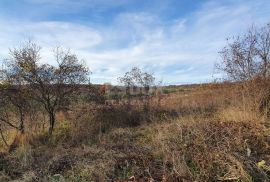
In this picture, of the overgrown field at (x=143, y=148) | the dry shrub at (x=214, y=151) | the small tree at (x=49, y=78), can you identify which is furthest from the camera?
the small tree at (x=49, y=78)

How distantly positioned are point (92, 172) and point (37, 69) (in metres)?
6.84

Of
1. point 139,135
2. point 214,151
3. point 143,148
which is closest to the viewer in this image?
point 214,151

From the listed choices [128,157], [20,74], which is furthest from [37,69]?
[128,157]

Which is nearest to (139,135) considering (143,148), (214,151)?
(143,148)

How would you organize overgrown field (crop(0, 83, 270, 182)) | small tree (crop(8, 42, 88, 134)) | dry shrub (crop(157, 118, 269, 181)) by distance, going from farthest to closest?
small tree (crop(8, 42, 88, 134))
overgrown field (crop(0, 83, 270, 182))
dry shrub (crop(157, 118, 269, 181))

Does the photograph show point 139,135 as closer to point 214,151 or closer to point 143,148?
point 143,148

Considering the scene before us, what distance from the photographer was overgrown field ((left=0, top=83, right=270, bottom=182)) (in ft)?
19.2

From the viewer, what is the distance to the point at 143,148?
8.21 metres

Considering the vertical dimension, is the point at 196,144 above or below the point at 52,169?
above

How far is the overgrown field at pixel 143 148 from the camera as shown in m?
5.87

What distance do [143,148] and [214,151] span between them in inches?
89.2

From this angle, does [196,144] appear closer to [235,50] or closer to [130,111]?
[235,50]

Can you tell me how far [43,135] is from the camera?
1221 cm

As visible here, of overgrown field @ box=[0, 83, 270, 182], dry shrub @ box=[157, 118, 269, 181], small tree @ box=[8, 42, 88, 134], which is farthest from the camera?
small tree @ box=[8, 42, 88, 134]
